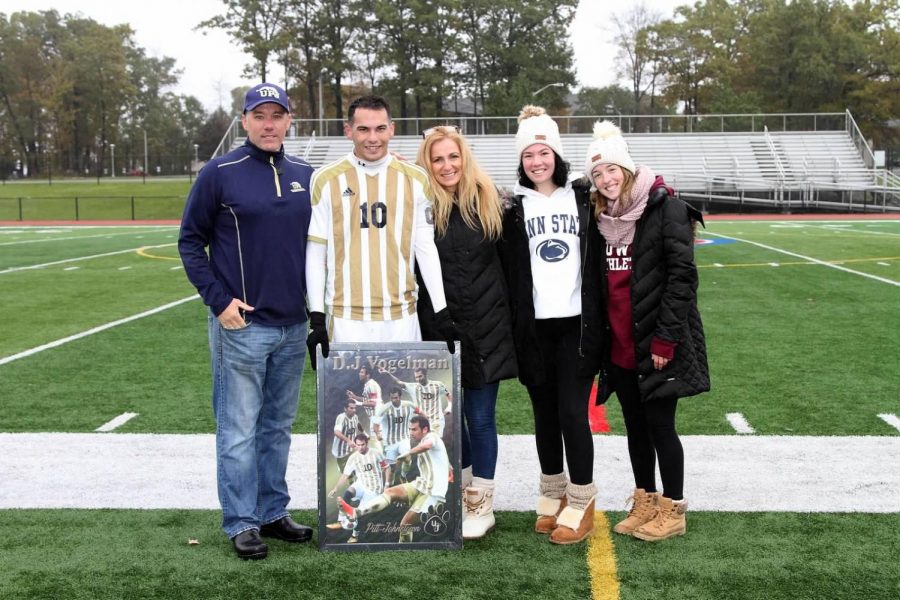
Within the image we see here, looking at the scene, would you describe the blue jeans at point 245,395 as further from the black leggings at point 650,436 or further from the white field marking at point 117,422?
the white field marking at point 117,422

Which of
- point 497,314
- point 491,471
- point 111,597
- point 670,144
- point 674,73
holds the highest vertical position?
point 674,73

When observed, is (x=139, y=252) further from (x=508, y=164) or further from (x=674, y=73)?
(x=674, y=73)

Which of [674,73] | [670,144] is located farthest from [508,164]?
[674,73]

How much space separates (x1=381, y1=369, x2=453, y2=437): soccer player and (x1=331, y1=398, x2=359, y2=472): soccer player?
0.72ft

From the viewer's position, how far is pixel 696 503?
4.38 m

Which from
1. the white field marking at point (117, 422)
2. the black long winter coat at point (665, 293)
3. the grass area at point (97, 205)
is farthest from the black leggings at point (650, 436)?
the grass area at point (97, 205)

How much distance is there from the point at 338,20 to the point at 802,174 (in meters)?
28.6

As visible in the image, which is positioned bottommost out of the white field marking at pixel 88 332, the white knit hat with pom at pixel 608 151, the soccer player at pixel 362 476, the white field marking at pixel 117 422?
the white field marking at pixel 117 422

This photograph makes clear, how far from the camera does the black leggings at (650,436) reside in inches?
155

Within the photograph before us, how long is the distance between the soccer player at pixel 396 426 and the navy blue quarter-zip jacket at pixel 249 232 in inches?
21.5

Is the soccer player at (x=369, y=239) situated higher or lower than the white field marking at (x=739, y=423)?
higher

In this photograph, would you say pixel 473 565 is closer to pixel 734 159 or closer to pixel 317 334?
pixel 317 334

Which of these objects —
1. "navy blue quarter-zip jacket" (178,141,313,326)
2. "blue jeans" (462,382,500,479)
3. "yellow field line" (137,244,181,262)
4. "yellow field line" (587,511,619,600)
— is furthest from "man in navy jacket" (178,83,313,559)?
"yellow field line" (137,244,181,262)

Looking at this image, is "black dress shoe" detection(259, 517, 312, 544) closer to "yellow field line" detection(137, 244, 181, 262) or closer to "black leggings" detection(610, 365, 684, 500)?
"black leggings" detection(610, 365, 684, 500)
